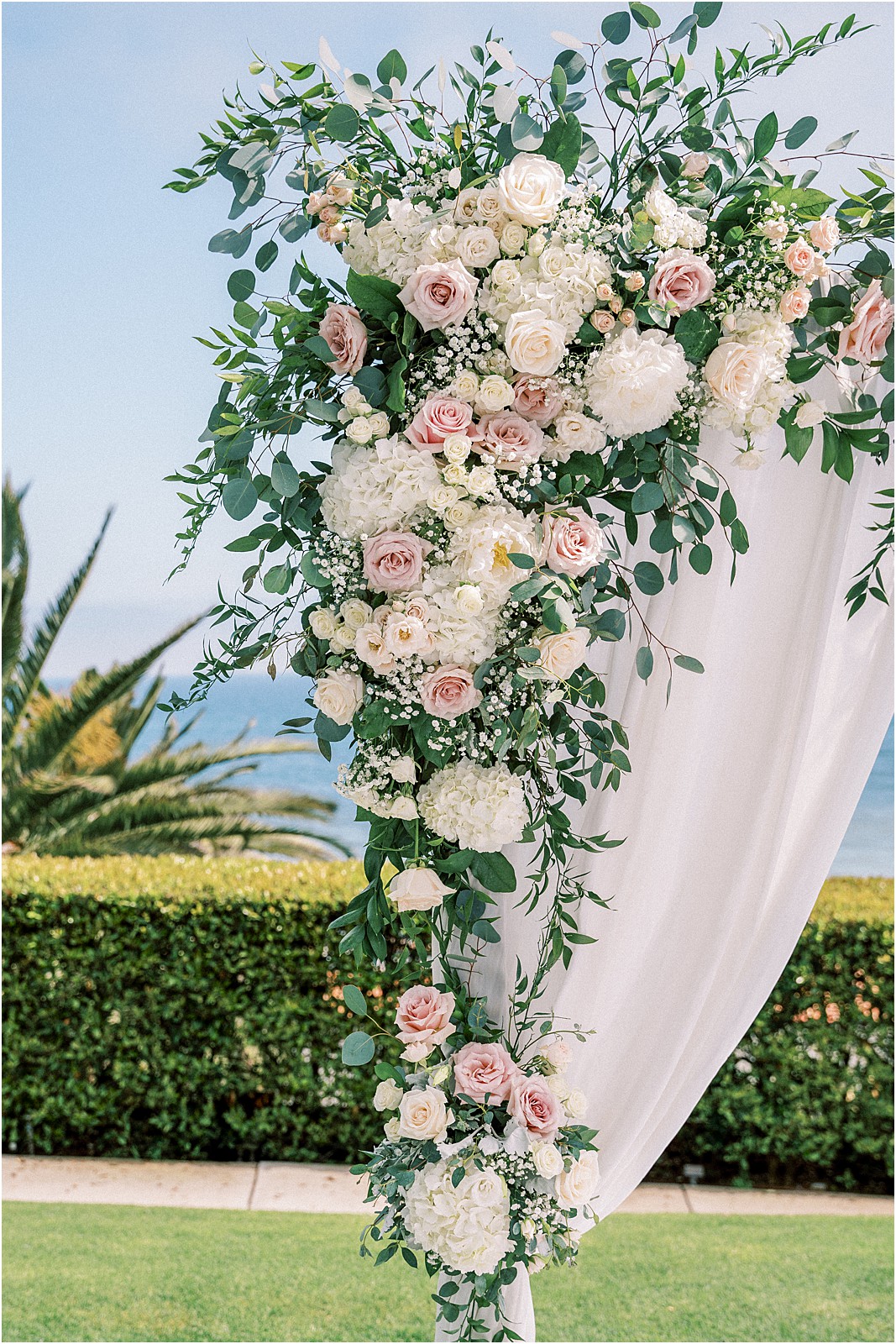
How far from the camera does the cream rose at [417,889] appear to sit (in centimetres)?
135

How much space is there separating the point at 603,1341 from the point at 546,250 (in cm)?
283

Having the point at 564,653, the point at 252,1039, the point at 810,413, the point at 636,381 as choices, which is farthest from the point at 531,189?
the point at 252,1039

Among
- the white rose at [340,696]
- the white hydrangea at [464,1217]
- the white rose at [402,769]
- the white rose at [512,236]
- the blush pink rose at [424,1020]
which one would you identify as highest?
the white rose at [512,236]

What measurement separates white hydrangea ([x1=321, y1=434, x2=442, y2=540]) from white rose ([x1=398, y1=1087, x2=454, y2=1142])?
793 millimetres

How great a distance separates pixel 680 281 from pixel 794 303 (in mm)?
162

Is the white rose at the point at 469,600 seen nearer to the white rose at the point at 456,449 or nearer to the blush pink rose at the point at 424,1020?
the white rose at the point at 456,449

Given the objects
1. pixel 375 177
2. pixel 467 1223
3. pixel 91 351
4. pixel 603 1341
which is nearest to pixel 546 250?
pixel 375 177

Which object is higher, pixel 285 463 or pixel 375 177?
pixel 375 177

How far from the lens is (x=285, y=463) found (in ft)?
4.19

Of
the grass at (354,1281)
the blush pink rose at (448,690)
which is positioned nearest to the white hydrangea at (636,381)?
the blush pink rose at (448,690)

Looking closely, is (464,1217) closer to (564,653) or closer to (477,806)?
(477,806)

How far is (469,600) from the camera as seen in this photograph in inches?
48.0

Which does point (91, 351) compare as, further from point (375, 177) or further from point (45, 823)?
point (375, 177)

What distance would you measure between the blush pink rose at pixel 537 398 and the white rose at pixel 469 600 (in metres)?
0.27
